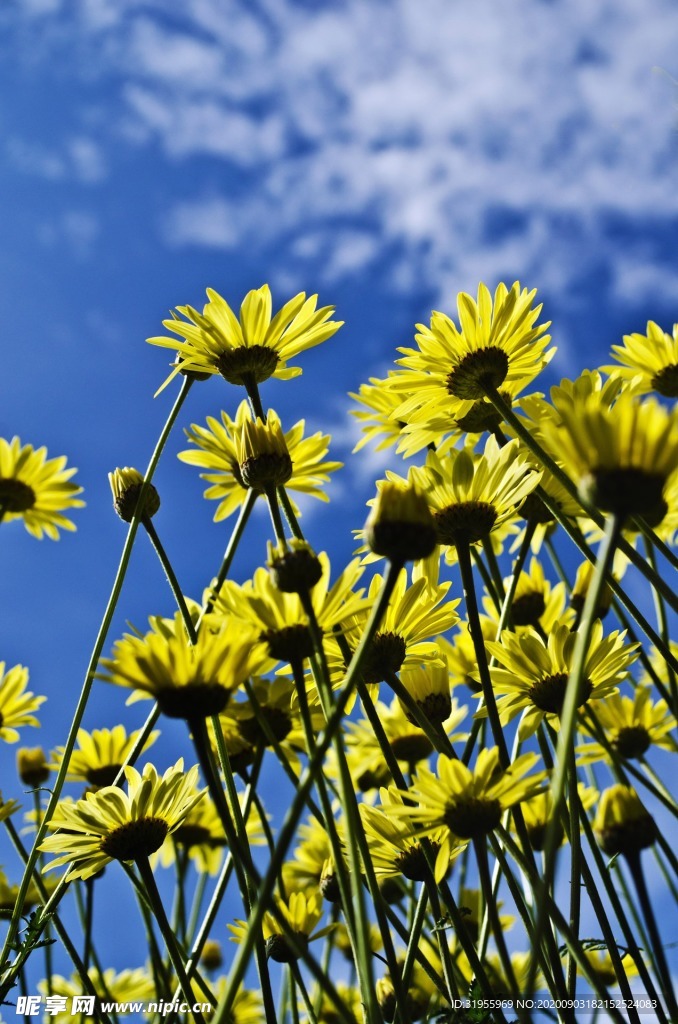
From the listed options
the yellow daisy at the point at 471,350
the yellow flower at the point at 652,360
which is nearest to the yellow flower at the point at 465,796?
the yellow daisy at the point at 471,350

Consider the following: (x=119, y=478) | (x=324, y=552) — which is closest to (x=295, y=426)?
(x=119, y=478)

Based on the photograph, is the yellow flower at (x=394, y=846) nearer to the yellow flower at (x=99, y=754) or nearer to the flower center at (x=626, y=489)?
the flower center at (x=626, y=489)

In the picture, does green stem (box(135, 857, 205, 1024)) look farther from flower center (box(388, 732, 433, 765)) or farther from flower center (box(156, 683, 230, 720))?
flower center (box(388, 732, 433, 765))

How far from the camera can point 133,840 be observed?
1786 millimetres

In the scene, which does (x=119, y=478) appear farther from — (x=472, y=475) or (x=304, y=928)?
(x=304, y=928)

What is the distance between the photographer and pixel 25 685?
2998 millimetres

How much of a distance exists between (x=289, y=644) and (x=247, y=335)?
41.3 inches

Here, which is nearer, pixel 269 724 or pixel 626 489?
pixel 626 489

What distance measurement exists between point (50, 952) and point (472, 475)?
2004mm

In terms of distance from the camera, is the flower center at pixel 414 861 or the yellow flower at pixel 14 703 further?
the yellow flower at pixel 14 703

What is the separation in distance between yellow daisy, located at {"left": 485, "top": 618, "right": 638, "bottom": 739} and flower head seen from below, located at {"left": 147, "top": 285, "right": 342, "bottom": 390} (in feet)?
3.05

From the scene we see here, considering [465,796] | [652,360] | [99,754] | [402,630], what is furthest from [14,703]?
[652,360]

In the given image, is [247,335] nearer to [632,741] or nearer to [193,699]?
[193,699]

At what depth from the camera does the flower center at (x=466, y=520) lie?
1.99 metres
